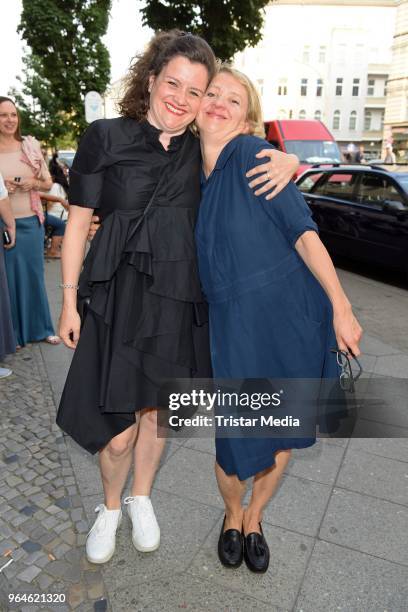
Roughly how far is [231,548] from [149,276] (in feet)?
3.78

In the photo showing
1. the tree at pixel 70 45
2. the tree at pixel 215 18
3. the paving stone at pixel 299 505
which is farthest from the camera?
the tree at pixel 70 45

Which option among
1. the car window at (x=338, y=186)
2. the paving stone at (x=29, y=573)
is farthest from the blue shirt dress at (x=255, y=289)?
the car window at (x=338, y=186)

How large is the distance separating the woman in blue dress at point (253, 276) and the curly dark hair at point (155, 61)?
0.10 meters

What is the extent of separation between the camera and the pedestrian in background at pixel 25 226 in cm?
428

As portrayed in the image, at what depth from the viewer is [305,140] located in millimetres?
14672

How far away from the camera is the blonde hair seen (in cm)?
185

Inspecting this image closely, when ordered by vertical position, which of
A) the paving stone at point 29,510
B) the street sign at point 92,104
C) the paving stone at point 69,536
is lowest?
the paving stone at point 29,510

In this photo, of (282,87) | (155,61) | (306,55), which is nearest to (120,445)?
(155,61)

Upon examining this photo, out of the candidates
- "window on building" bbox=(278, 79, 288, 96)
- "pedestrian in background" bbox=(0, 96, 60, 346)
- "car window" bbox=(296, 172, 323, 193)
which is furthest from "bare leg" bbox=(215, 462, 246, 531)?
"window on building" bbox=(278, 79, 288, 96)

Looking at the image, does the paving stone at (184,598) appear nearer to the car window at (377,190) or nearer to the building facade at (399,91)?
the car window at (377,190)

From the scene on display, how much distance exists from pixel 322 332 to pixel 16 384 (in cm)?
274

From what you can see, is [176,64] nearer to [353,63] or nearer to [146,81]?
[146,81]

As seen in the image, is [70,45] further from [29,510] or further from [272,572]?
[272,572]

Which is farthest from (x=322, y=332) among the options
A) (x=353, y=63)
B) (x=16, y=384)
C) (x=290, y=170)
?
(x=353, y=63)
